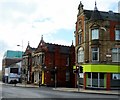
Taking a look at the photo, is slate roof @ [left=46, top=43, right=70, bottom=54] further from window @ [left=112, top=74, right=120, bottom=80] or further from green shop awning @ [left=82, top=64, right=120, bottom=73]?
window @ [left=112, top=74, right=120, bottom=80]

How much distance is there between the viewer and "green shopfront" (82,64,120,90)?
44844mm

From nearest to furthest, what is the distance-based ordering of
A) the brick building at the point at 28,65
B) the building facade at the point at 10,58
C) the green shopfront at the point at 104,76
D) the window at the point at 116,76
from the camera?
the green shopfront at the point at 104,76
the window at the point at 116,76
the brick building at the point at 28,65
the building facade at the point at 10,58

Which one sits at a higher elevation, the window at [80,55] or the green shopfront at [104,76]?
the window at [80,55]

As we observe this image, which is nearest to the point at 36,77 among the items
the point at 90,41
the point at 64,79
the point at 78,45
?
the point at 64,79

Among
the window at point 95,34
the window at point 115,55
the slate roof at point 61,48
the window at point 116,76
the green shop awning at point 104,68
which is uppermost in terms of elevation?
the window at point 95,34

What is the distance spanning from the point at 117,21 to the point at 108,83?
10032 mm

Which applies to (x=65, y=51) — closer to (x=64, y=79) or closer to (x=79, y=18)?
(x=64, y=79)

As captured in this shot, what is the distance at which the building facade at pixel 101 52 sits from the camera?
45.0 meters

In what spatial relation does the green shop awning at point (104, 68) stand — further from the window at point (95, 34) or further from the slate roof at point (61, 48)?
the slate roof at point (61, 48)

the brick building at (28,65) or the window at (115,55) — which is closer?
the window at (115,55)

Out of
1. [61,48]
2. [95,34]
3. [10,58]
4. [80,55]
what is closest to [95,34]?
[95,34]

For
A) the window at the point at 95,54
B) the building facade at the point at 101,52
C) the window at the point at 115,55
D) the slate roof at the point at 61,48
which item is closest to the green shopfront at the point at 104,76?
the building facade at the point at 101,52

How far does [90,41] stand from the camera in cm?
4650

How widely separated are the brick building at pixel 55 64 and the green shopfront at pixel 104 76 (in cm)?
1541
